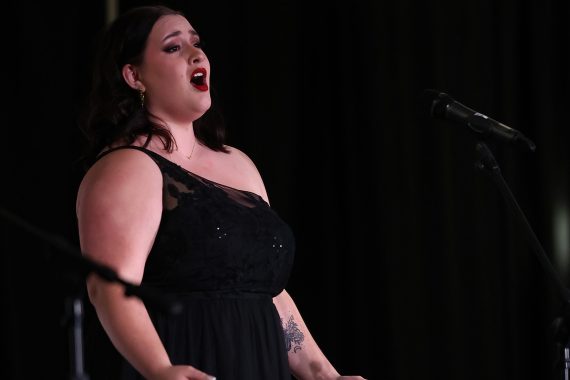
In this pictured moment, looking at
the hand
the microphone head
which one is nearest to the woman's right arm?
the hand

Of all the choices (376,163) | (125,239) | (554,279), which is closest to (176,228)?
(125,239)

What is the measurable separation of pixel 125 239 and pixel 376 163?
1.72m

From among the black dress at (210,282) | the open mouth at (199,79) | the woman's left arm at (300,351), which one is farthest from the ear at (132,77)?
the woman's left arm at (300,351)

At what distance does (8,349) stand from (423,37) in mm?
1751

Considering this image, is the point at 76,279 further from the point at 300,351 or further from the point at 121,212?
the point at 300,351

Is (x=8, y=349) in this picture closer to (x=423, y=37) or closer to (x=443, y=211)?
(x=443, y=211)

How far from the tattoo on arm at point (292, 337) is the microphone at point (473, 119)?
0.58 meters

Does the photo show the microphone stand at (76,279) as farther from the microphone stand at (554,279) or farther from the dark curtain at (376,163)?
the dark curtain at (376,163)

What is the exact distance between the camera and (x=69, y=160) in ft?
10.2

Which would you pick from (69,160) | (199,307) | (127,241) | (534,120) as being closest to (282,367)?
(199,307)

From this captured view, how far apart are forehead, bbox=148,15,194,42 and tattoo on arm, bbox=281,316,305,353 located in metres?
0.72

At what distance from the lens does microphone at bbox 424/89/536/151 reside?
6.61ft

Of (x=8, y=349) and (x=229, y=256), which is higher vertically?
(x=229, y=256)

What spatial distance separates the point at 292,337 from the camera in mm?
2203
